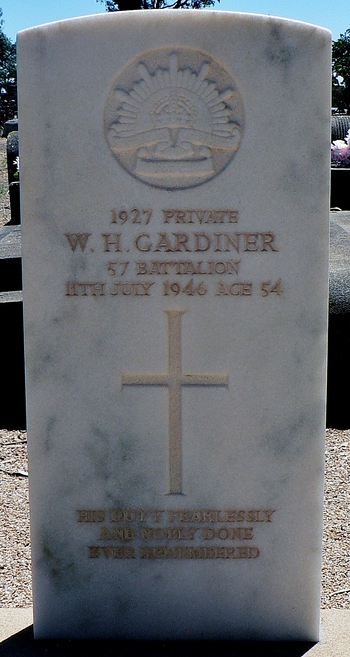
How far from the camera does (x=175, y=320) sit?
91.7 inches

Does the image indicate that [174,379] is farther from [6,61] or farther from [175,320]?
[6,61]

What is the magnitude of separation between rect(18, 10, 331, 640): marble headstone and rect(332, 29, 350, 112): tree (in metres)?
21.4

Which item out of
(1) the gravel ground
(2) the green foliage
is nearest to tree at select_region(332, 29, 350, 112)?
(1) the gravel ground

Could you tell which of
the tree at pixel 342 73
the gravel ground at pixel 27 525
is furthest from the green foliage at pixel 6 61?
the gravel ground at pixel 27 525

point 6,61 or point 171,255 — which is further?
point 6,61

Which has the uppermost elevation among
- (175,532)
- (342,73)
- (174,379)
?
(342,73)

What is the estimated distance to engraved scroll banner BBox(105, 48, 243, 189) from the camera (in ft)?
7.23

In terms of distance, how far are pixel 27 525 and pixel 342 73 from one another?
2138 cm

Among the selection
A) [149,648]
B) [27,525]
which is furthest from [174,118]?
[27,525]

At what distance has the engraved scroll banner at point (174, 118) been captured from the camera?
221 cm

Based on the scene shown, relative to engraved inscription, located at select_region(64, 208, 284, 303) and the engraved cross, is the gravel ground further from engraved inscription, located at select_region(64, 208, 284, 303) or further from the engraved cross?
engraved inscription, located at select_region(64, 208, 284, 303)

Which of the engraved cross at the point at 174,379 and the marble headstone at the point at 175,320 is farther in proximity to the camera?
the engraved cross at the point at 174,379

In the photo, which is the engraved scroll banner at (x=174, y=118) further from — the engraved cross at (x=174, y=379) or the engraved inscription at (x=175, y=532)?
the engraved inscription at (x=175, y=532)

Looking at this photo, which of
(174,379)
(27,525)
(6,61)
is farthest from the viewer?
(6,61)
